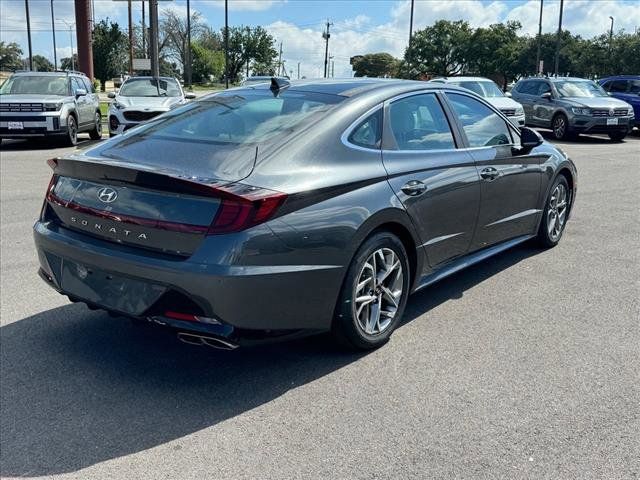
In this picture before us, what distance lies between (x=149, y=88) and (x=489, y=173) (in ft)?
43.3

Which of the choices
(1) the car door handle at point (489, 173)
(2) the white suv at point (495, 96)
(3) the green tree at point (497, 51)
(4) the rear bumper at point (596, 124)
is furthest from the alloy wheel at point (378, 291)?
(3) the green tree at point (497, 51)

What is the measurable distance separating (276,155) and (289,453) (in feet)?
4.80

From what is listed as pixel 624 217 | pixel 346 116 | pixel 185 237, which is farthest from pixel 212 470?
pixel 624 217

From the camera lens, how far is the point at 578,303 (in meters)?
4.77

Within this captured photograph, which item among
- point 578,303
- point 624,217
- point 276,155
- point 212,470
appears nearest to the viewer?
point 212,470

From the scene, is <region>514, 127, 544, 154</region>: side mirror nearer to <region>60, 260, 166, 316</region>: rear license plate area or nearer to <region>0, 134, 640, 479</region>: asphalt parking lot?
<region>0, 134, 640, 479</region>: asphalt parking lot

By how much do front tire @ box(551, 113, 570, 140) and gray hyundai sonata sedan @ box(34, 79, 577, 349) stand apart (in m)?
14.6

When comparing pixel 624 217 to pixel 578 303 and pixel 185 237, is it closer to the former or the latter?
pixel 578 303

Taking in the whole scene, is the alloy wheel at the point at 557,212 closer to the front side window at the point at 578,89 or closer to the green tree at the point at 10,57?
the front side window at the point at 578,89

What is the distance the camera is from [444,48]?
267 ft

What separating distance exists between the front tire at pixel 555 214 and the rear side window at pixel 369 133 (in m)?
2.58

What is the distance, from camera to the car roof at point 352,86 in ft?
13.5

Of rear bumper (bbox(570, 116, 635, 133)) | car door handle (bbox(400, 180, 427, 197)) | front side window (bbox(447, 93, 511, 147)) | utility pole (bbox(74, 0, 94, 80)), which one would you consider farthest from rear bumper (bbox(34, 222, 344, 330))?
utility pole (bbox(74, 0, 94, 80))

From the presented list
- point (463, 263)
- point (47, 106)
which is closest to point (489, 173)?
point (463, 263)
